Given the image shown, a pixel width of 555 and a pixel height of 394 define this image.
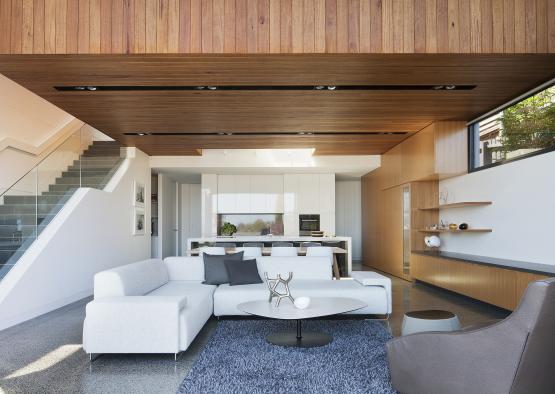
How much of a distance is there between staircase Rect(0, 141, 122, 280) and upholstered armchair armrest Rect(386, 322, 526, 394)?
4.64 metres

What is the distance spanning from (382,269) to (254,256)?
538 centimetres

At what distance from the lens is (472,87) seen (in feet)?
18.0

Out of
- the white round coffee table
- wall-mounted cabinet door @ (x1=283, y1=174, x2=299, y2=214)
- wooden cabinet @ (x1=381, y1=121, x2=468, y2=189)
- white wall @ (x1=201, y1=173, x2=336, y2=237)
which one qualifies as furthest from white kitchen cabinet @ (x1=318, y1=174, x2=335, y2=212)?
the white round coffee table

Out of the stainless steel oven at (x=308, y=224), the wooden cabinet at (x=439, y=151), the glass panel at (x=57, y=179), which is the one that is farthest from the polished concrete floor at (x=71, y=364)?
the stainless steel oven at (x=308, y=224)

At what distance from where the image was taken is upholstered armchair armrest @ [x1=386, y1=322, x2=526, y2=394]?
8.02 feet

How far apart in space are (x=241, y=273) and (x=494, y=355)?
364 centimetres

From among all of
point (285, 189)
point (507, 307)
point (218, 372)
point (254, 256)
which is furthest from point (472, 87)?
point (285, 189)

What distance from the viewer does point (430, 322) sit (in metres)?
3.58

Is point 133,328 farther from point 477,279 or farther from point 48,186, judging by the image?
point 477,279

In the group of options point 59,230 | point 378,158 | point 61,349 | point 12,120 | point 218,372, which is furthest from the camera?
point 378,158

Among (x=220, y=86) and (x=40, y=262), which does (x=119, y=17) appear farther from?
(x=40, y=262)

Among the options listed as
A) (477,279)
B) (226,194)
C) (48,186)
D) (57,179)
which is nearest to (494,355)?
(477,279)

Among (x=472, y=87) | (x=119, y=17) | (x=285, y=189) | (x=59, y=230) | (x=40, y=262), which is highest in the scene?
(x=119, y=17)

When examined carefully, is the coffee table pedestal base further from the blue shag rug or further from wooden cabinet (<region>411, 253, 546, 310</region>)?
wooden cabinet (<region>411, 253, 546, 310</region>)
